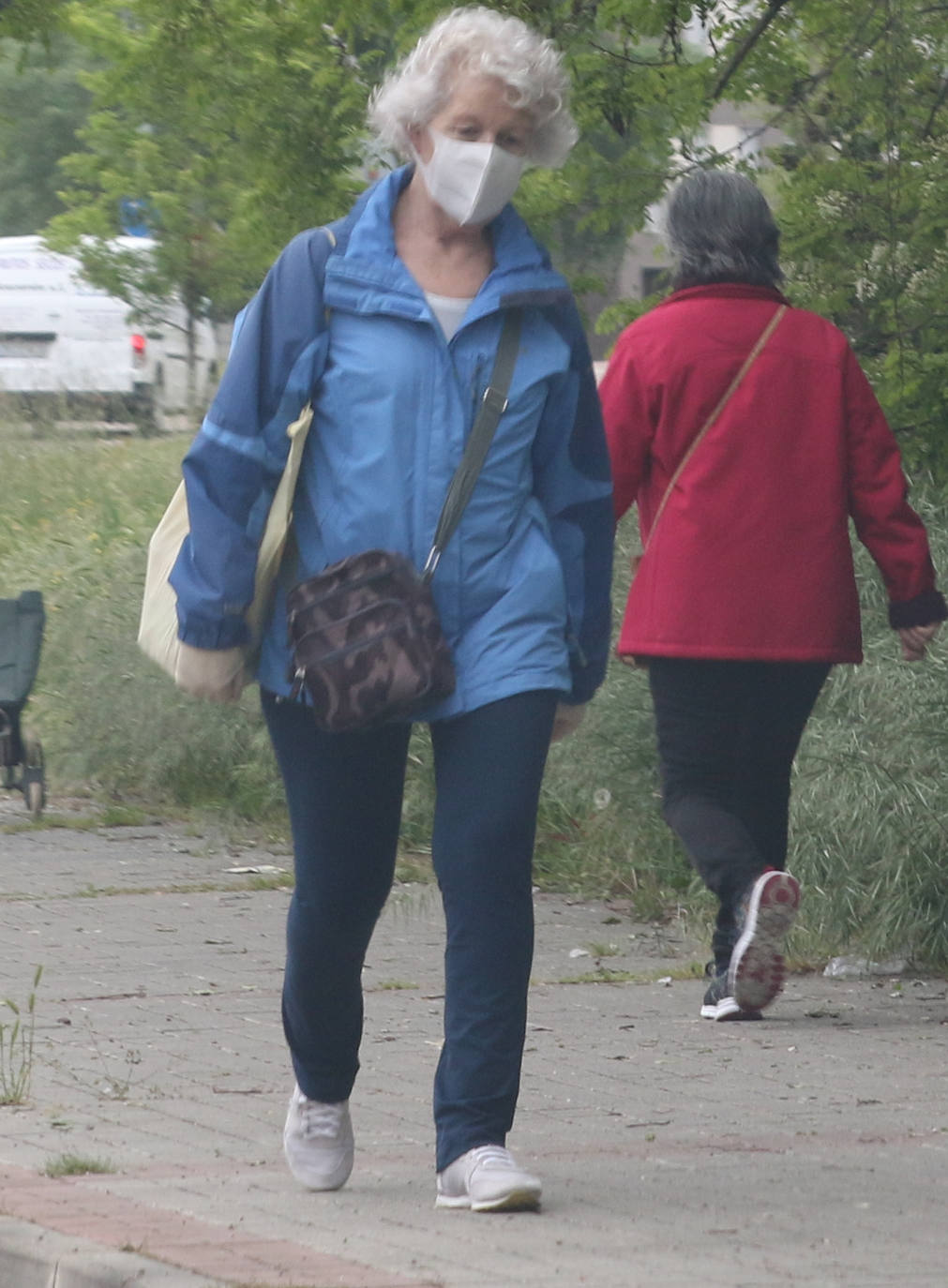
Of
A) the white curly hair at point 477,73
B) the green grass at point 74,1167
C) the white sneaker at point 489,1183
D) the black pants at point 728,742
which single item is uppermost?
the white curly hair at point 477,73

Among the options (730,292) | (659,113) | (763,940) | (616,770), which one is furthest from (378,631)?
(659,113)

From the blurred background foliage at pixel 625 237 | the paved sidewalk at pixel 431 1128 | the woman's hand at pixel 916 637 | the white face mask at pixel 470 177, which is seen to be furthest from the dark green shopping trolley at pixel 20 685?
the white face mask at pixel 470 177

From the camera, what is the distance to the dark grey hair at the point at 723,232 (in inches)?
227

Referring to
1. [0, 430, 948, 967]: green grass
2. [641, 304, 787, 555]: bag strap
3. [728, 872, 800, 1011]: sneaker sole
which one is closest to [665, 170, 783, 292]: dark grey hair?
[641, 304, 787, 555]: bag strap

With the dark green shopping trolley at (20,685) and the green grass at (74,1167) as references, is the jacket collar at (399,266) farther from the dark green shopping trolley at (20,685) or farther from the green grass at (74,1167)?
the dark green shopping trolley at (20,685)

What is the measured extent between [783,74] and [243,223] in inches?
113

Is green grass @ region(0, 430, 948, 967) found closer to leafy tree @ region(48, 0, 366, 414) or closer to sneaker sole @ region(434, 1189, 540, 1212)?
Result: leafy tree @ region(48, 0, 366, 414)

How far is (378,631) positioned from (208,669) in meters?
0.31

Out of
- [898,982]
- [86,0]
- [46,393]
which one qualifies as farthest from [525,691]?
[46,393]

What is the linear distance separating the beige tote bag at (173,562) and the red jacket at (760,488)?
1.79 m

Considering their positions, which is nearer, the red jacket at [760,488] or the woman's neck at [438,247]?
the woman's neck at [438,247]

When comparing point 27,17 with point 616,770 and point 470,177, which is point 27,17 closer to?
point 616,770

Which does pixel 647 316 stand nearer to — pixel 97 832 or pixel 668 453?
pixel 668 453

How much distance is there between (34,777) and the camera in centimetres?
937
